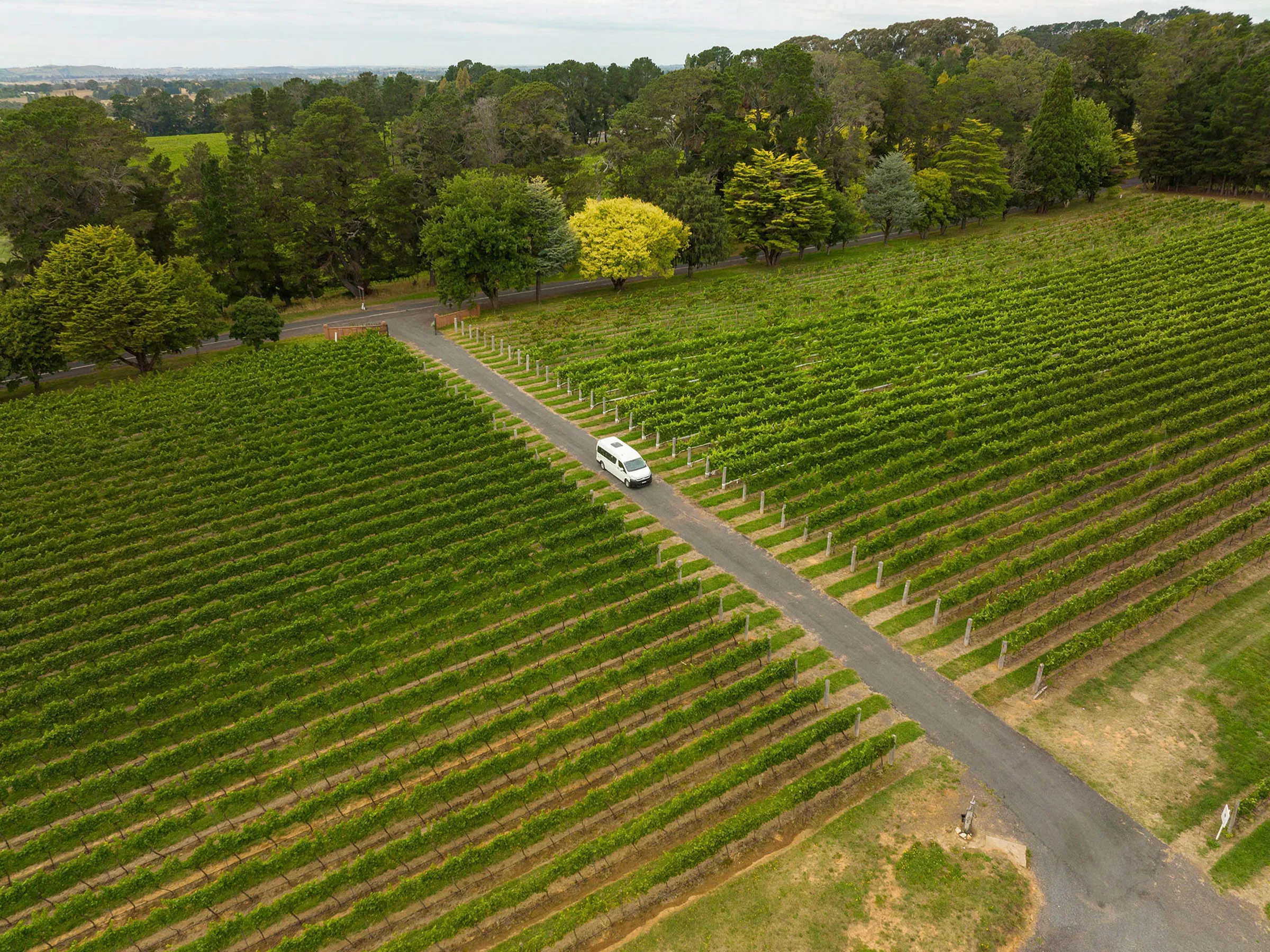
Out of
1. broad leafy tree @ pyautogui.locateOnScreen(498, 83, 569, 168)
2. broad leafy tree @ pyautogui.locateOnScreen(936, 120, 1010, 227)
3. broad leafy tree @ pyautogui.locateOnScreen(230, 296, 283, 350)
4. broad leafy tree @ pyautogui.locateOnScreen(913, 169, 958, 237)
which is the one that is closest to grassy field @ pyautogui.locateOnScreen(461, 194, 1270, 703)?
broad leafy tree @ pyautogui.locateOnScreen(230, 296, 283, 350)

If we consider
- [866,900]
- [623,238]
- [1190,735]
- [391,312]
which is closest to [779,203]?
[623,238]

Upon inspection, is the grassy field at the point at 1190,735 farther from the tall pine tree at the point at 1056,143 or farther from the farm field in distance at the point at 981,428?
the tall pine tree at the point at 1056,143

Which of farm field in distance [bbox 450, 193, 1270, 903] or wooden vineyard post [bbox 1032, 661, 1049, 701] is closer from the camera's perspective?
wooden vineyard post [bbox 1032, 661, 1049, 701]

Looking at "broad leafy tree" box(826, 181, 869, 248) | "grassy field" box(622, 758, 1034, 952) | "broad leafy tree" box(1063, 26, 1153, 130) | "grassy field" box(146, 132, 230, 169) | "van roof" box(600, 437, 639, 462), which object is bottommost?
"grassy field" box(622, 758, 1034, 952)

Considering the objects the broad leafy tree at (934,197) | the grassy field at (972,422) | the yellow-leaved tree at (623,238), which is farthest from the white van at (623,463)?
the broad leafy tree at (934,197)

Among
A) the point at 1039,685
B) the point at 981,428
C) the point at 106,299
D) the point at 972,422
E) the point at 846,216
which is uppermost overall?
the point at 846,216

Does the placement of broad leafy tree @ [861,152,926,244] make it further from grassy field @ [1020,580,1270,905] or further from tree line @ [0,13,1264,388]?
grassy field @ [1020,580,1270,905]

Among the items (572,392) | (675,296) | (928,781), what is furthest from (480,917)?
(675,296)

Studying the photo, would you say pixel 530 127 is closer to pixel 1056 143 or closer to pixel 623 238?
pixel 623 238

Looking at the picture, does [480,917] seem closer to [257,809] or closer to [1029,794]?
[257,809]
